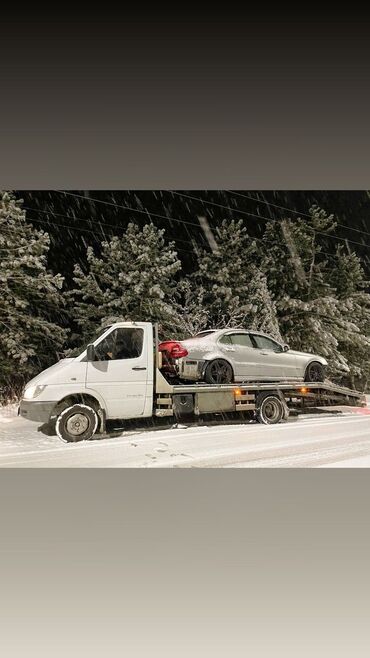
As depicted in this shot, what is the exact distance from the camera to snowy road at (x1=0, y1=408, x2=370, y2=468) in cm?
536

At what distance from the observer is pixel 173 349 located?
19.2 ft

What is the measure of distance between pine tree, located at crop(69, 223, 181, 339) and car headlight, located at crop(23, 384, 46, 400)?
2.06 feet

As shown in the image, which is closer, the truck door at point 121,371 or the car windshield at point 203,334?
the truck door at point 121,371

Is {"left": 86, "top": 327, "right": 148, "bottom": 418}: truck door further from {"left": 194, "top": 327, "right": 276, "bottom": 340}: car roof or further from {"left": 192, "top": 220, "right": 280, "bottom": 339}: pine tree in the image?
{"left": 192, "top": 220, "right": 280, "bottom": 339}: pine tree

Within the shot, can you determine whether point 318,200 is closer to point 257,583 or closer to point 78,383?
point 78,383

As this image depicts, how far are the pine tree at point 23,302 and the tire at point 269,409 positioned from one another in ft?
6.44

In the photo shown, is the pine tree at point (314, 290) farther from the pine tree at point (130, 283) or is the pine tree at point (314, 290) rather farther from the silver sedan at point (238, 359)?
the pine tree at point (130, 283)

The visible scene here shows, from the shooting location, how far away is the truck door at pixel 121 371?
18.4 feet

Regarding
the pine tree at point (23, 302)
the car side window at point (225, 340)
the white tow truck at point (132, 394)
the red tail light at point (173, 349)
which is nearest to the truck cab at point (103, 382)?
the white tow truck at point (132, 394)

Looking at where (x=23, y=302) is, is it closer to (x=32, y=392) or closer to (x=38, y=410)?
(x=32, y=392)

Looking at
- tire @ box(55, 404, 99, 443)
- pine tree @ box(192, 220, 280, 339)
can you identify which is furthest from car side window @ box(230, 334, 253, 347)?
tire @ box(55, 404, 99, 443)

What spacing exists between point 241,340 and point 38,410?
1.96m
